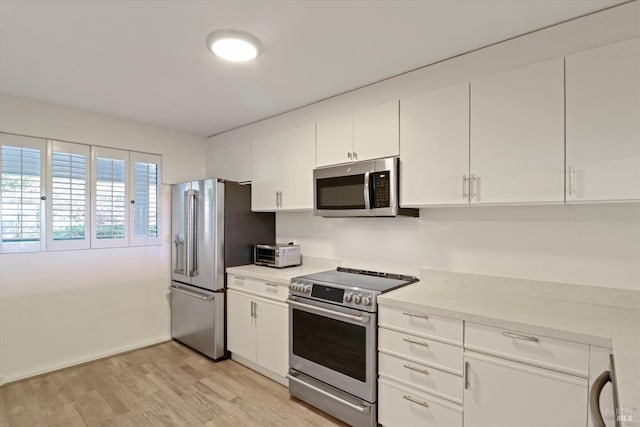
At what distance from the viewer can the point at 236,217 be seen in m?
3.26

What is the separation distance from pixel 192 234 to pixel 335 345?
1915 mm

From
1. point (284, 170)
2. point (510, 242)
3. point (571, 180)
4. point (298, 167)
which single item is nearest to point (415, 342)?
point (510, 242)

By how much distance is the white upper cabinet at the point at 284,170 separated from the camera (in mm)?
2836

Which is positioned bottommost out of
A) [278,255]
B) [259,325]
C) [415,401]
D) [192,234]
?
[415,401]

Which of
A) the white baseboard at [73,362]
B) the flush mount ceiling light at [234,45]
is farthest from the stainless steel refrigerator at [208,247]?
the flush mount ceiling light at [234,45]

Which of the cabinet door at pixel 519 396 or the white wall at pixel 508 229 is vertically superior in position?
the white wall at pixel 508 229

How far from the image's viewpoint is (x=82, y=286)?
10.3ft

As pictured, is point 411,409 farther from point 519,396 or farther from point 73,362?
point 73,362

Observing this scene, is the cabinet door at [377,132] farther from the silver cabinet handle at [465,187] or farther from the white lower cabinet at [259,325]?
the white lower cabinet at [259,325]

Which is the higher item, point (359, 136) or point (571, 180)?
point (359, 136)

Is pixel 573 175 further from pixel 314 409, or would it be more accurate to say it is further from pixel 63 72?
pixel 63 72

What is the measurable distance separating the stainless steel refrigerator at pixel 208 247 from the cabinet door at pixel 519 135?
2.18 m

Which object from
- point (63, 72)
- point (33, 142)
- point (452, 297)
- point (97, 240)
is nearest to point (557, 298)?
point (452, 297)

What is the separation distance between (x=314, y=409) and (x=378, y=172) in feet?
5.80
